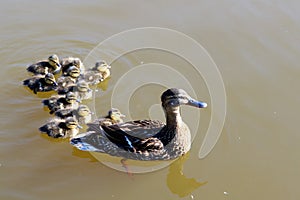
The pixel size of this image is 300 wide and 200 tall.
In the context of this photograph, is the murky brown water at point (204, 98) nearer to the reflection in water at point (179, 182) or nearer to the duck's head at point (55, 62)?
the reflection in water at point (179, 182)

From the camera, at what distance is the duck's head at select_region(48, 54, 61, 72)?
15.9 ft

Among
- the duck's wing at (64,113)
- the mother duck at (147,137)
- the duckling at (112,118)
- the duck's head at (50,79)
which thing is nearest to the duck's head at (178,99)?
the mother duck at (147,137)

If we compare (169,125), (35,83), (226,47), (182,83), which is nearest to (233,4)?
(226,47)

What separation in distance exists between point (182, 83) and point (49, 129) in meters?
1.59

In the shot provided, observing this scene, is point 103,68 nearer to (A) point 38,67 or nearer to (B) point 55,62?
(B) point 55,62

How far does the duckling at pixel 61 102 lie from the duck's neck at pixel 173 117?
1057 millimetres

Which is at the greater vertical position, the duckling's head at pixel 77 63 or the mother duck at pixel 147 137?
the duckling's head at pixel 77 63

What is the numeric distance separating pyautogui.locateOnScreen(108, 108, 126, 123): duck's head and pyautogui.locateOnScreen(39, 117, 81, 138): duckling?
346 millimetres

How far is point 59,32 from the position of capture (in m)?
5.51

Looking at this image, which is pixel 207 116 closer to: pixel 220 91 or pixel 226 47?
pixel 220 91

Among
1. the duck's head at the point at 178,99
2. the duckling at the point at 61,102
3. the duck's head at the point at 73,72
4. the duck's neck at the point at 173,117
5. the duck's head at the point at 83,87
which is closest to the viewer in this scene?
the duck's head at the point at 178,99

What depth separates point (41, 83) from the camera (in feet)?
15.6

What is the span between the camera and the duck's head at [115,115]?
426cm

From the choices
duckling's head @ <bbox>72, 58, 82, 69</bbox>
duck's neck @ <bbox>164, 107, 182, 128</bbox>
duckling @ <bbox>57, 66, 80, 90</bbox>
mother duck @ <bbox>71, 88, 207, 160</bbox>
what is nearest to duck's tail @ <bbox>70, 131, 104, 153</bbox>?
mother duck @ <bbox>71, 88, 207, 160</bbox>
